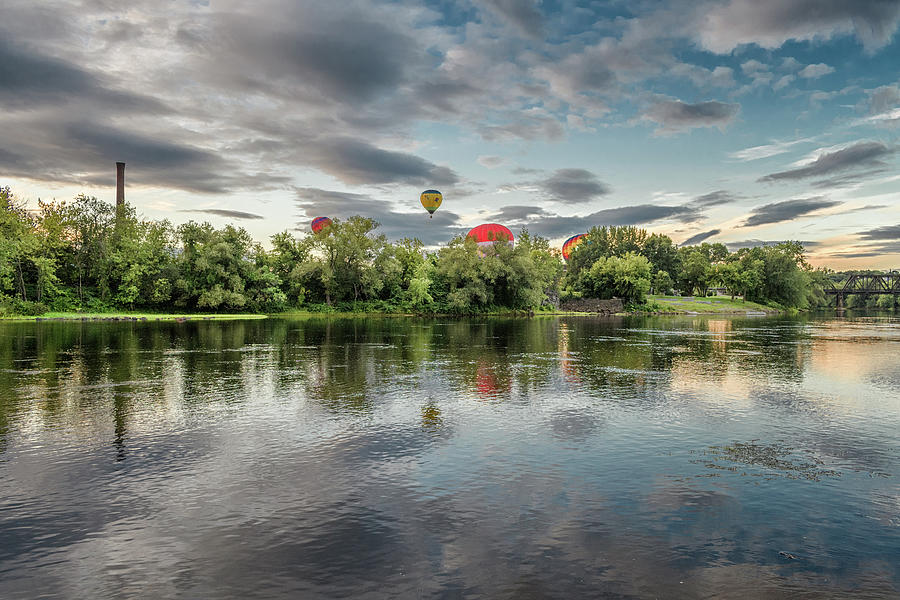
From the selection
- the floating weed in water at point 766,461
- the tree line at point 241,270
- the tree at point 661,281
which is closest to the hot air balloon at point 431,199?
the tree line at point 241,270

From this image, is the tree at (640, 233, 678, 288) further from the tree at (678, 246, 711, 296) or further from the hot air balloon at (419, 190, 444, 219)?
the hot air balloon at (419, 190, 444, 219)

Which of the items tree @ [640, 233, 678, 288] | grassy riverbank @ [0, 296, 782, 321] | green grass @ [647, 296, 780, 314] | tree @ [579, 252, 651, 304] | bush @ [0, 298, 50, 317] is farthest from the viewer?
tree @ [640, 233, 678, 288]

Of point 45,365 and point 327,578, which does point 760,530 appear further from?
point 45,365

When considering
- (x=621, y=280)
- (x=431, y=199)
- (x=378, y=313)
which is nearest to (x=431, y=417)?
(x=378, y=313)

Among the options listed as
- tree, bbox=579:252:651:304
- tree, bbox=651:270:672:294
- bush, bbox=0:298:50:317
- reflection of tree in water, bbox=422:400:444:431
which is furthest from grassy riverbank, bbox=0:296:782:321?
reflection of tree in water, bbox=422:400:444:431

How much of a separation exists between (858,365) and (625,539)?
2754cm

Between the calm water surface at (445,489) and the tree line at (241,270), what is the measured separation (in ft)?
221

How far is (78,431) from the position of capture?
13.7 m

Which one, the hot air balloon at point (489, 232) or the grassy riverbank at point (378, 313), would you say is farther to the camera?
the hot air balloon at point (489, 232)

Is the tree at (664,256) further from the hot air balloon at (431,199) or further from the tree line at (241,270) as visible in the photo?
the hot air balloon at (431,199)

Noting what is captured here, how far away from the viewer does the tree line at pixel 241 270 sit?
258 ft

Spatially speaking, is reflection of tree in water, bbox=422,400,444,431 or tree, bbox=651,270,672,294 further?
tree, bbox=651,270,672,294

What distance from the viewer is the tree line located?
78625 millimetres

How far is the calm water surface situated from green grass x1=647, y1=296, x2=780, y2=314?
114 m
